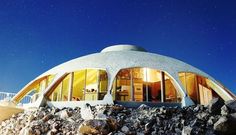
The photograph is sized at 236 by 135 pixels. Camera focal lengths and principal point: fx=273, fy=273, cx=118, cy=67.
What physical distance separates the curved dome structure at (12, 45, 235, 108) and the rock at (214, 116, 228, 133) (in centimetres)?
429

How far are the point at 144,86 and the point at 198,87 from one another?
328 centimetres

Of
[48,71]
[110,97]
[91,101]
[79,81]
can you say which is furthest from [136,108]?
[48,71]

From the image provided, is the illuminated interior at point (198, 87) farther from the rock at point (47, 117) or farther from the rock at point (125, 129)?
the rock at point (47, 117)

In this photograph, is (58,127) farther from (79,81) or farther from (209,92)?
(209,92)

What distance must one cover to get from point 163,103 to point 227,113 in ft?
13.2

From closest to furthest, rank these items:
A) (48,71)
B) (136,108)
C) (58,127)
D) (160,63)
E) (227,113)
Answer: (227,113)
(58,127)
(136,108)
(160,63)
(48,71)

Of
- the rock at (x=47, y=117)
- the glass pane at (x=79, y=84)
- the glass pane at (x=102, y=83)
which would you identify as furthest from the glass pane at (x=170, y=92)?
the rock at (x=47, y=117)

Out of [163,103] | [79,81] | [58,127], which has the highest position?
[79,81]

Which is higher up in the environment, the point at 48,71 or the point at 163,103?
the point at 48,71

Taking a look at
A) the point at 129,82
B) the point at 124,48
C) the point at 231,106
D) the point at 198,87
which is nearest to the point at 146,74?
the point at 129,82

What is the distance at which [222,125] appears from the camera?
9680mm

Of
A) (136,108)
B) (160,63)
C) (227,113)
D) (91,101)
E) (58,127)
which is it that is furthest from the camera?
(160,63)

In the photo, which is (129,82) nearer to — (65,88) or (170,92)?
(170,92)

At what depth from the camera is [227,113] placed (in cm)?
1060
